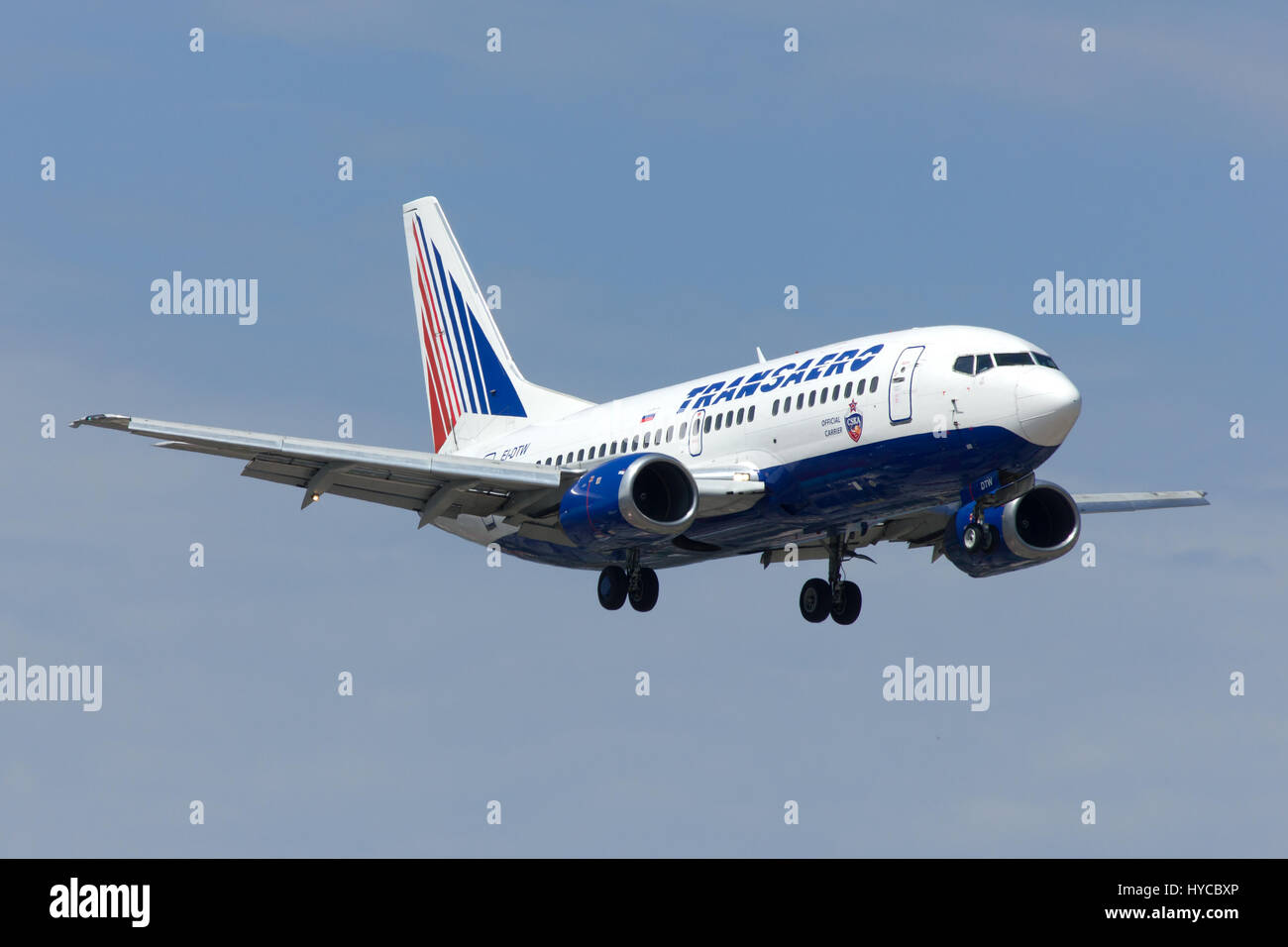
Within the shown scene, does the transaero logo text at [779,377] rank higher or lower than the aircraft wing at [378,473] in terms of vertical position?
higher

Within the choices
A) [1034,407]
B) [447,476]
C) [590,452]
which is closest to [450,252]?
[590,452]

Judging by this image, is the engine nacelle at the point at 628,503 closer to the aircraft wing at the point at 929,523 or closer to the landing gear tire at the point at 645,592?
the landing gear tire at the point at 645,592

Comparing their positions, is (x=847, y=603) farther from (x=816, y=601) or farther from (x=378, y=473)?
(x=378, y=473)

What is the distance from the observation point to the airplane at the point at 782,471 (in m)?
42.4

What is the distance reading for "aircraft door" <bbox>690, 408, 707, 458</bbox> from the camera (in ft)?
158

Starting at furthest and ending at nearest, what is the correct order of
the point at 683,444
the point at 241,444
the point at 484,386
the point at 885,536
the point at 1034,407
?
the point at 484,386
the point at 885,536
the point at 683,444
the point at 241,444
the point at 1034,407

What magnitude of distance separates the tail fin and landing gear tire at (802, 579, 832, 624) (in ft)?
32.7

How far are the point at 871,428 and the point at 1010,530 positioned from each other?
7.27 m

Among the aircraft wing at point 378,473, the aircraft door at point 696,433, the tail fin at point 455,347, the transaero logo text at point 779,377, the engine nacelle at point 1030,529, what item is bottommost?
Result: the engine nacelle at point 1030,529

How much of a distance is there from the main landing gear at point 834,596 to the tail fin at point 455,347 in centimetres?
1018

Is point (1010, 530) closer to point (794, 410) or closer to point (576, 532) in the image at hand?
point (794, 410)

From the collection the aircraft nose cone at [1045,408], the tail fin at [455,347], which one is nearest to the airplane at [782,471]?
the aircraft nose cone at [1045,408]

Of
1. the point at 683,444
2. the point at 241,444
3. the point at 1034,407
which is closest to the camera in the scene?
the point at 1034,407

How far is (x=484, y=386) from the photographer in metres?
60.8
